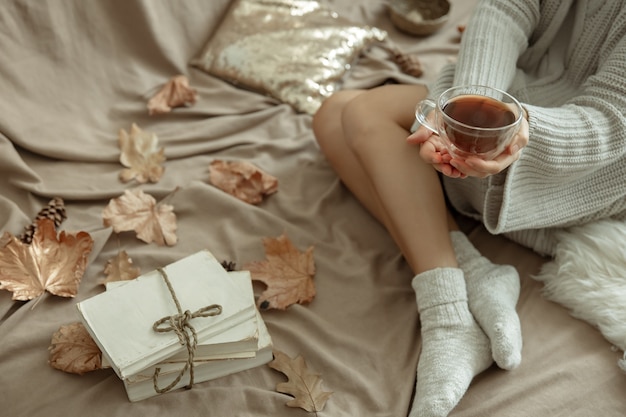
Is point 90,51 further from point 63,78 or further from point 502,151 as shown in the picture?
point 502,151

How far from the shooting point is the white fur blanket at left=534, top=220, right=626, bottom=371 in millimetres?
1127

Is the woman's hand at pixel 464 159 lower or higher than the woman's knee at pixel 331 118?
higher

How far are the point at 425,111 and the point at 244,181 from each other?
1.78 ft

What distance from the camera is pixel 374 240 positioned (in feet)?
4.48

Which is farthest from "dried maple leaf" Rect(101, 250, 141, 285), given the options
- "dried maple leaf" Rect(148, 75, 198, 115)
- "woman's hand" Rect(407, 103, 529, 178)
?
"woman's hand" Rect(407, 103, 529, 178)

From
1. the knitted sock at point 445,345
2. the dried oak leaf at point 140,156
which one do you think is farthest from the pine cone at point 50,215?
the knitted sock at point 445,345

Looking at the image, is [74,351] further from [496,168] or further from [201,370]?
[496,168]

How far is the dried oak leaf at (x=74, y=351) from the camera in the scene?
1.07 m

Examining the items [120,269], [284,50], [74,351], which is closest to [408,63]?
[284,50]

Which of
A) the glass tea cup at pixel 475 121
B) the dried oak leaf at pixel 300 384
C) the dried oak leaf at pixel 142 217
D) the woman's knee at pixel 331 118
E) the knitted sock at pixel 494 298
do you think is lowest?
the dried oak leaf at pixel 300 384

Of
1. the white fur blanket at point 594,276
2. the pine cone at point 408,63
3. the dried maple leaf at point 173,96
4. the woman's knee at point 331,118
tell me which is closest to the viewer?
the white fur blanket at point 594,276

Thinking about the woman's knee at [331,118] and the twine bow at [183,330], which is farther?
the woman's knee at [331,118]

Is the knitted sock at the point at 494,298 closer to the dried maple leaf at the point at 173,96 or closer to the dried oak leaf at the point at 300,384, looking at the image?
the dried oak leaf at the point at 300,384

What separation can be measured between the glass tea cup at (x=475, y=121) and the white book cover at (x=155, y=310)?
0.42 metres
